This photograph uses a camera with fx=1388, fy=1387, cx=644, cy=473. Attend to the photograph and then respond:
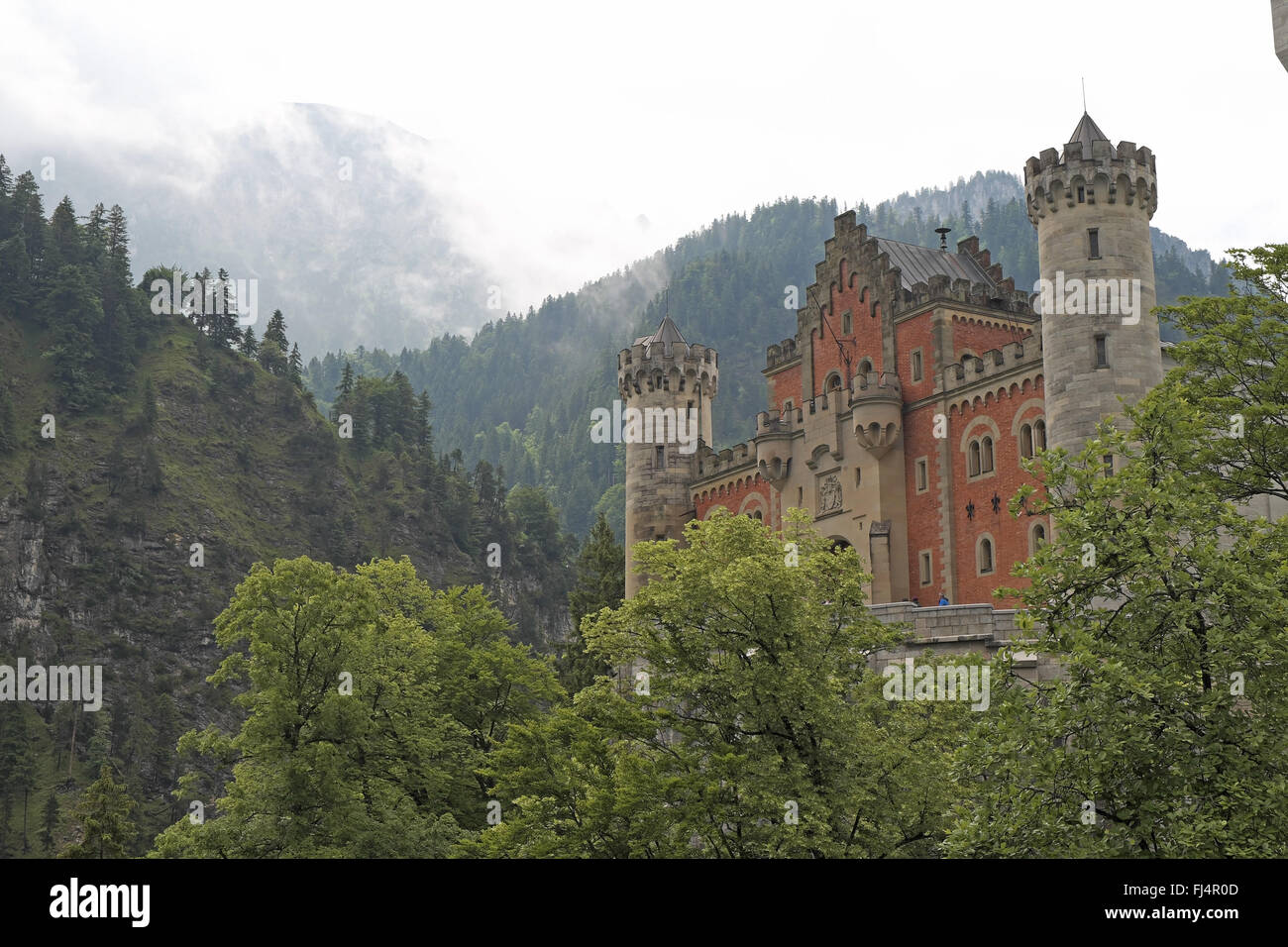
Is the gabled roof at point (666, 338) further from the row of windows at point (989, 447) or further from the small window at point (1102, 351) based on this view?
the small window at point (1102, 351)

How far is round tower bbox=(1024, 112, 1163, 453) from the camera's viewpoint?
46750 mm

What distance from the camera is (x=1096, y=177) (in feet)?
161

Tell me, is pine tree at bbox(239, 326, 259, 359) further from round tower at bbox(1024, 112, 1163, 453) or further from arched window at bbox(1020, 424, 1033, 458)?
round tower at bbox(1024, 112, 1163, 453)

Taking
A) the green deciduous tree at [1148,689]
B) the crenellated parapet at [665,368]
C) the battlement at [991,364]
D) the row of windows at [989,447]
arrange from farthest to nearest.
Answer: the crenellated parapet at [665,368] < the battlement at [991,364] < the row of windows at [989,447] < the green deciduous tree at [1148,689]

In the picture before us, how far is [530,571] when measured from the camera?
185 m

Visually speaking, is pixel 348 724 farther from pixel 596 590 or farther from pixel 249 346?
pixel 249 346

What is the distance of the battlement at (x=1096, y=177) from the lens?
4925 cm

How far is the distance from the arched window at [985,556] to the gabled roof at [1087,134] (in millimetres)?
15874

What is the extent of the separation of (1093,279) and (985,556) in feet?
42.9

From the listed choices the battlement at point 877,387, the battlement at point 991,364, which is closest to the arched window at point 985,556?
the battlement at point 991,364

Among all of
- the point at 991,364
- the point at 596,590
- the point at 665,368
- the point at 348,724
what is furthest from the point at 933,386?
the point at 348,724

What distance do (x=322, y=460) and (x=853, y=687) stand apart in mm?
143961
